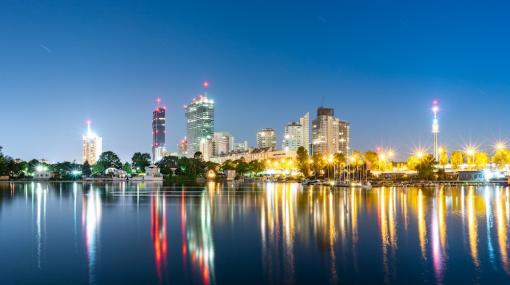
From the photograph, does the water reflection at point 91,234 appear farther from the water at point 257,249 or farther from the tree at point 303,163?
the tree at point 303,163

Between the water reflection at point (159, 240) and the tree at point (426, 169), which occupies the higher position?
the tree at point (426, 169)

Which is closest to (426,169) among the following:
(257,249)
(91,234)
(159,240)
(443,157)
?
(443,157)

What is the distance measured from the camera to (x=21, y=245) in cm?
2689

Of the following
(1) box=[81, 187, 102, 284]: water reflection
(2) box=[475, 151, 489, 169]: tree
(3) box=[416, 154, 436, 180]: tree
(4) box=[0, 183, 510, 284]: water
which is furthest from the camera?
(2) box=[475, 151, 489, 169]: tree

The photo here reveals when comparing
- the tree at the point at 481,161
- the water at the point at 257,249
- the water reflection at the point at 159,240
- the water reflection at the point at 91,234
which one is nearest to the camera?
the water at the point at 257,249

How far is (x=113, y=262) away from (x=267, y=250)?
24.7ft

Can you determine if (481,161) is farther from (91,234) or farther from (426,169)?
(91,234)

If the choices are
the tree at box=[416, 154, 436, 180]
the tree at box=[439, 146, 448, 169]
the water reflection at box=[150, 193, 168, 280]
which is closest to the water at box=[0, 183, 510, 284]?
the water reflection at box=[150, 193, 168, 280]

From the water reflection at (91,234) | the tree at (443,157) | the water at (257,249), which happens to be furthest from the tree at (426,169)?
the water reflection at (91,234)

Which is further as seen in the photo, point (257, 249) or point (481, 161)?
point (481, 161)

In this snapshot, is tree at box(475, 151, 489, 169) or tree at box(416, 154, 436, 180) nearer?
tree at box(416, 154, 436, 180)

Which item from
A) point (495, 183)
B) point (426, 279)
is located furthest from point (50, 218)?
point (495, 183)

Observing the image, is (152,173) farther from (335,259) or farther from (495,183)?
(335,259)

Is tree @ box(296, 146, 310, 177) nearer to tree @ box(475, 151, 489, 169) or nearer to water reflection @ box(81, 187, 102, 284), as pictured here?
tree @ box(475, 151, 489, 169)
